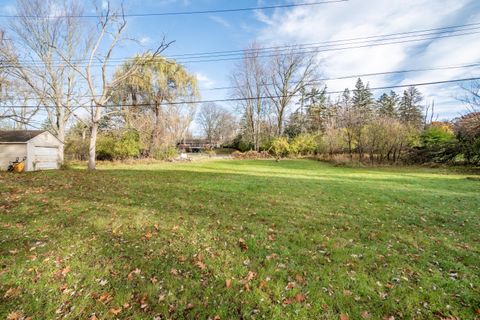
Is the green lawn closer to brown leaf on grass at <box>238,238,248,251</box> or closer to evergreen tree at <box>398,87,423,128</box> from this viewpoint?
brown leaf on grass at <box>238,238,248,251</box>

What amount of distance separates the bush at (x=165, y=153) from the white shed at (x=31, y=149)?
787cm

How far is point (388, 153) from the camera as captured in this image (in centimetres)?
1836

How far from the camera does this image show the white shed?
40.1 feet

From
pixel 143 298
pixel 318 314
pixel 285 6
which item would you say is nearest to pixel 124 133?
pixel 285 6

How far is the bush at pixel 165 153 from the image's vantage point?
69.4 feet

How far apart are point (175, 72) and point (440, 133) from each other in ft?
82.3

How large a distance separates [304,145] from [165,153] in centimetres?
1597

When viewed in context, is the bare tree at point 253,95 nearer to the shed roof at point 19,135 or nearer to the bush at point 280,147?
the bush at point 280,147

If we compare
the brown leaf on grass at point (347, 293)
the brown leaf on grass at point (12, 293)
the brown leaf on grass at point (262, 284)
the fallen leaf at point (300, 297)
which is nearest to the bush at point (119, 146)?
the brown leaf on grass at point (12, 293)

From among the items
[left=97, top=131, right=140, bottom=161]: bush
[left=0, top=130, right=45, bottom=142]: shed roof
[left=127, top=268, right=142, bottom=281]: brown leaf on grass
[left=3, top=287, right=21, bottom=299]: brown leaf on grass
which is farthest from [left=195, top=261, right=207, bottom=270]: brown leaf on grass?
[left=97, top=131, right=140, bottom=161]: bush

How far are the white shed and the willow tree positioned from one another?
6.08 meters

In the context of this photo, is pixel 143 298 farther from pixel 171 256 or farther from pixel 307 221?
pixel 307 221

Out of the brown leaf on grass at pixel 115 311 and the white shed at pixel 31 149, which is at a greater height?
the white shed at pixel 31 149

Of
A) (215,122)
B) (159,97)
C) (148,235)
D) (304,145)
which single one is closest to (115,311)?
(148,235)
